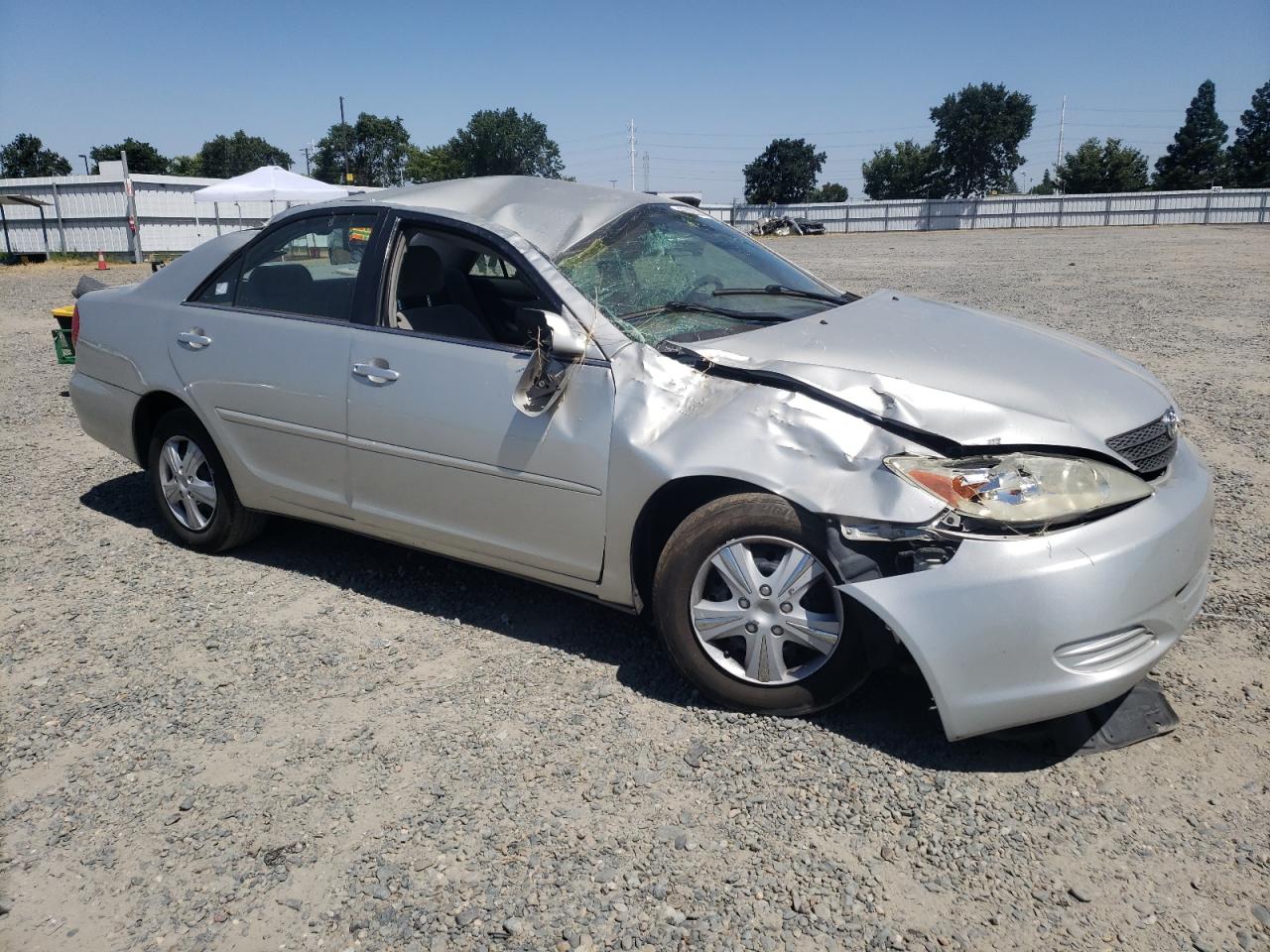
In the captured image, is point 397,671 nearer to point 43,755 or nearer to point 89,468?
point 43,755

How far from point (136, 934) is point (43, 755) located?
1.08m

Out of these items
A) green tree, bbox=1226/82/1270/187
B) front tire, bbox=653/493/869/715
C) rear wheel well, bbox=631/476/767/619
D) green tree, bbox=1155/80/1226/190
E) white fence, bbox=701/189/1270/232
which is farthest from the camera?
green tree, bbox=1155/80/1226/190

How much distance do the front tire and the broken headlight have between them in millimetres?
378

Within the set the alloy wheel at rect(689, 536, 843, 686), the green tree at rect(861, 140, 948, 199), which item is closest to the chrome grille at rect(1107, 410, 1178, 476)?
the alloy wheel at rect(689, 536, 843, 686)

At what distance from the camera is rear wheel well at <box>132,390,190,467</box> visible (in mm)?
4668

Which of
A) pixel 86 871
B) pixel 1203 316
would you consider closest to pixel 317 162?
pixel 1203 316

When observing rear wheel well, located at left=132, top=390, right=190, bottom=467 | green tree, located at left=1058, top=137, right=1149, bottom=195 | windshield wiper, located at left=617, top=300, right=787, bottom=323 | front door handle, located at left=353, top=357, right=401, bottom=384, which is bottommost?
rear wheel well, located at left=132, top=390, right=190, bottom=467

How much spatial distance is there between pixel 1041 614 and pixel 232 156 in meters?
117

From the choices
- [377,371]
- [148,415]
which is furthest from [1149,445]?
[148,415]

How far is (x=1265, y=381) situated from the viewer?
316 inches

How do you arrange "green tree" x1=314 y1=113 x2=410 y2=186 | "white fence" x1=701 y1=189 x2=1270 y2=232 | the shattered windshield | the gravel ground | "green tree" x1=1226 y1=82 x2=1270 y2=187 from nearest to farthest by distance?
the gravel ground → the shattered windshield → "white fence" x1=701 y1=189 x2=1270 y2=232 → "green tree" x1=1226 y1=82 x2=1270 y2=187 → "green tree" x1=314 y1=113 x2=410 y2=186

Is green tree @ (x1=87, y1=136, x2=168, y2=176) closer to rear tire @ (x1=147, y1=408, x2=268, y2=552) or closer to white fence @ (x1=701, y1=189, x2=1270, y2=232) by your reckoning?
white fence @ (x1=701, y1=189, x2=1270, y2=232)

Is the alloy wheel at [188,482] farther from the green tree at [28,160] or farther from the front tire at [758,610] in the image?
the green tree at [28,160]

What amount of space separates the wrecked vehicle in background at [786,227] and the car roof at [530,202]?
155 ft
